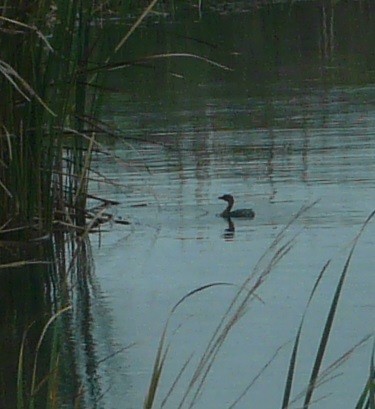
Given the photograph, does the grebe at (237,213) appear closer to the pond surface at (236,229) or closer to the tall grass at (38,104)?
the pond surface at (236,229)

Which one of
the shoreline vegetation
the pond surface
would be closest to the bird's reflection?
the pond surface

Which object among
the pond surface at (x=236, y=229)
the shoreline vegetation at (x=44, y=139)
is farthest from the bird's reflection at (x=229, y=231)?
the shoreline vegetation at (x=44, y=139)

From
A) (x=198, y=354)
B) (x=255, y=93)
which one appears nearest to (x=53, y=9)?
(x=198, y=354)

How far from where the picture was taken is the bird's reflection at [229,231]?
6.53 m

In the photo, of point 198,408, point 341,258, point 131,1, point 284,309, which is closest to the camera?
point 198,408

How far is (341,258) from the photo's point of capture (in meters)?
5.81

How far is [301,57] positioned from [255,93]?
3.64 metres

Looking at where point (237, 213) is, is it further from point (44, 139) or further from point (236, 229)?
point (44, 139)

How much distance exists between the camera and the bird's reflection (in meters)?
6.53

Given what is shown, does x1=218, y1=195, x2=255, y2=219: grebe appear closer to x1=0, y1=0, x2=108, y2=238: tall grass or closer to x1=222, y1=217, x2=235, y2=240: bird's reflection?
x1=222, y1=217, x2=235, y2=240: bird's reflection

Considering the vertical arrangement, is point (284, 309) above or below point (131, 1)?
below

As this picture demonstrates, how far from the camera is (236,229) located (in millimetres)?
6672

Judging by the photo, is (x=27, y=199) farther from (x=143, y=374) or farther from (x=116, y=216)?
(x=143, y=374)

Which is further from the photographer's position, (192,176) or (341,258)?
(192,176)
